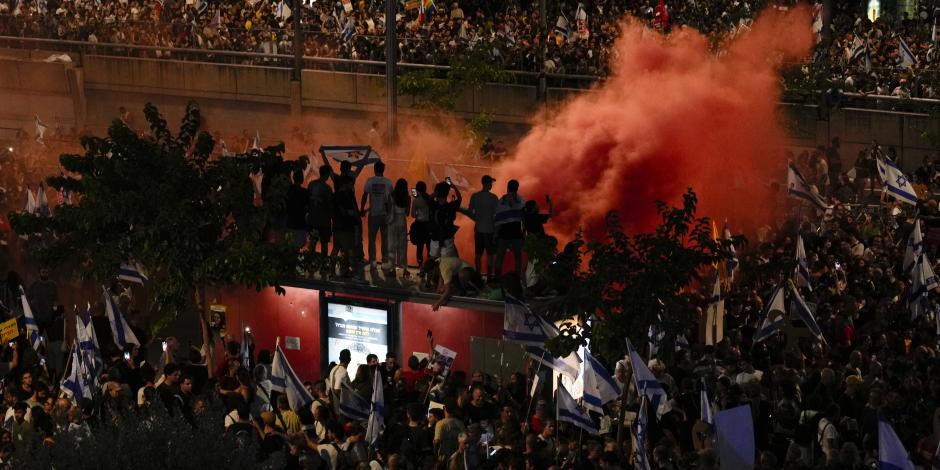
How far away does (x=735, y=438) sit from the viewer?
15.2m

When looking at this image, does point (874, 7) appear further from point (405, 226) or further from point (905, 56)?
point (405, 226)

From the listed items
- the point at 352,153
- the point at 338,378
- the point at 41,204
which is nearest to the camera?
the point at 338,378

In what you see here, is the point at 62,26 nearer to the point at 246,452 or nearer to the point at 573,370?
the point at 573,370

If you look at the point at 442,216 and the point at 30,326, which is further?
the point at 442,216

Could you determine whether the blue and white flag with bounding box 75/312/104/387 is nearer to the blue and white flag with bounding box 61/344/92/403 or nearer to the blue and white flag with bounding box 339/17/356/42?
the blue and white flag with bounding box 61/344/92/403

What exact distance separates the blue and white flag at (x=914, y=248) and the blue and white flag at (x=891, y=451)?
774 cm

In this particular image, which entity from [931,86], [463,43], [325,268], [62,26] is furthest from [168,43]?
[325,268]

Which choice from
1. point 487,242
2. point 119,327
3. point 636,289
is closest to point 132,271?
point 119,327

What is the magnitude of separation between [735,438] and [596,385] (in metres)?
2.18

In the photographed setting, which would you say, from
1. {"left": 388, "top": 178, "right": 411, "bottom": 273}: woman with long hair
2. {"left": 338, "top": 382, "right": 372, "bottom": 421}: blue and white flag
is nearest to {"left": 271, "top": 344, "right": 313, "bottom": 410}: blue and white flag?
{"left": 338, "top": 382, "right": 372, "bottom": 421}: blue and white flag

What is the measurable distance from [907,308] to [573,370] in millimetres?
5681

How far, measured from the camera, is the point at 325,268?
2134 centimetres

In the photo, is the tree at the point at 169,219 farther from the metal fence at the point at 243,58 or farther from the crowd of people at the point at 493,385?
the metal fence at the point at 243,58

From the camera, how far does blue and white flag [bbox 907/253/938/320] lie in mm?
21219
